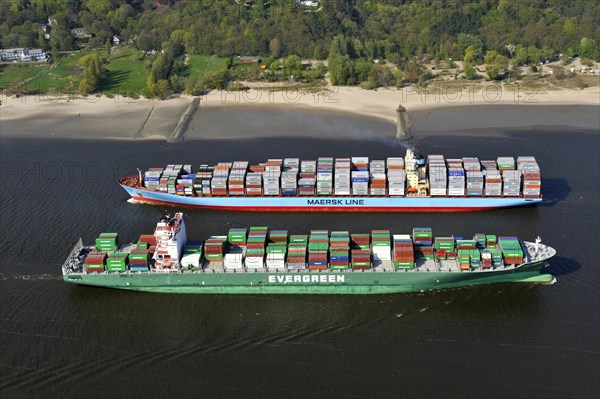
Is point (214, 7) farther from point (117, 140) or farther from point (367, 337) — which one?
point (367, 337)

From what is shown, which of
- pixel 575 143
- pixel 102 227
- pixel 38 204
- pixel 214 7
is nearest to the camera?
pixel 102 227

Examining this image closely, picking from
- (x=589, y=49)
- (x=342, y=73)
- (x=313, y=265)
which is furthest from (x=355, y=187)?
(x=589, y=49)

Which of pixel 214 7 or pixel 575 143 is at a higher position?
pixel 214 7

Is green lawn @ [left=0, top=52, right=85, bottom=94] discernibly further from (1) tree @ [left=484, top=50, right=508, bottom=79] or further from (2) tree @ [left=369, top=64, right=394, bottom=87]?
(1) tree @ [left=484, top=50, right=508, bottom=79]

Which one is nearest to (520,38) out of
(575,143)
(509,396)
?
(575,143)

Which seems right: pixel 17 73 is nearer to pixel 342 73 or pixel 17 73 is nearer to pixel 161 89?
pixel 161 89
